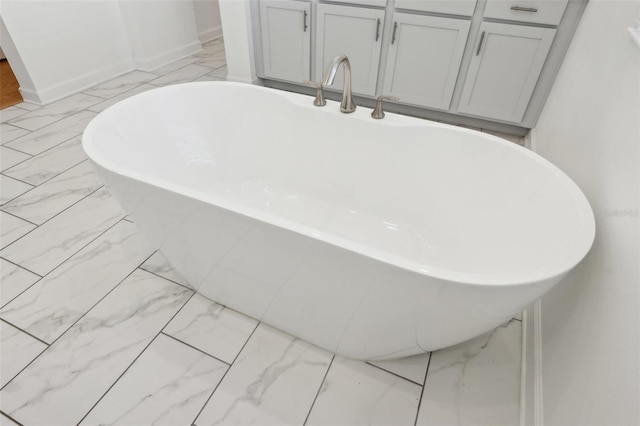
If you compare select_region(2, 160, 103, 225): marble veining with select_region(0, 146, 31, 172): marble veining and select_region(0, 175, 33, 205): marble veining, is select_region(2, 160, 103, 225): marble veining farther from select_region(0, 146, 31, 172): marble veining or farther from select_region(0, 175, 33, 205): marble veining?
select_region(0, 146, 31, 172): marble veining

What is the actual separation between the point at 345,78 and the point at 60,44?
249 cm

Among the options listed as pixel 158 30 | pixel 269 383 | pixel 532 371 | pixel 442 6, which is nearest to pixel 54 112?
pixel 158 30

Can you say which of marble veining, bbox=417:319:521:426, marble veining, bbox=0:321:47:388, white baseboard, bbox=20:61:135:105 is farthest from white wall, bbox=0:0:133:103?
marble veining, bbox=417:319:521:426

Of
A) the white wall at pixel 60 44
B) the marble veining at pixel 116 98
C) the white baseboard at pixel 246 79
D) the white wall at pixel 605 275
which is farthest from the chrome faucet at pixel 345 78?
the white wall at pixel 60 44

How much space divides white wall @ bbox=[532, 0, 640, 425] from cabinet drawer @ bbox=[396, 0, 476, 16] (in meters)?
0.75

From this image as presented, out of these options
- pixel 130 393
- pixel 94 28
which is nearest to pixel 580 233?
pixel 130 393

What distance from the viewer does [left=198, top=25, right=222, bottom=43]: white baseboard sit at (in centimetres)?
393

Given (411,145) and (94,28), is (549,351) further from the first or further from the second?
(94,28)

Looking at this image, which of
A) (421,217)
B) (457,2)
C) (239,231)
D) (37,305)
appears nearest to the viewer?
(239,231)

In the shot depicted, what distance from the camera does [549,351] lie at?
1.01 meters

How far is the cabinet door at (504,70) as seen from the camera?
1.94 m

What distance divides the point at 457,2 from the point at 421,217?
1328 mm

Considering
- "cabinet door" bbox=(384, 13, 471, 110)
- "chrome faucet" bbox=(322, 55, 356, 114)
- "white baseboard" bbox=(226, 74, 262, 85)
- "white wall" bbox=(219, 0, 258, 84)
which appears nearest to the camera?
"chrome faucet" bbox=(322, 55, 356, 114)

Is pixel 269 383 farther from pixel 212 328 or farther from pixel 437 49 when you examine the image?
pixel 437 49
